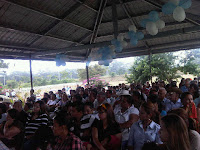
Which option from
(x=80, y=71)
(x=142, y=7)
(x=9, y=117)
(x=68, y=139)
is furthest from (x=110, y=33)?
(x=80, y=71)

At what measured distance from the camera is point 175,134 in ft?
4.06

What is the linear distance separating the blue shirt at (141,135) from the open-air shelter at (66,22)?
351 centimetres

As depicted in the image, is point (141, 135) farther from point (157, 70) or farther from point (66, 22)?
point (157, 70)

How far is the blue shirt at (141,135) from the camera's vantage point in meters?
1.90

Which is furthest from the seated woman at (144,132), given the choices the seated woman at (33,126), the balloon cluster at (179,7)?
the balloon cluster at (179,7)

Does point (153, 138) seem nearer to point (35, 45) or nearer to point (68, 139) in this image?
point (68, 139)

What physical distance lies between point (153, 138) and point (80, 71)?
22.6 m

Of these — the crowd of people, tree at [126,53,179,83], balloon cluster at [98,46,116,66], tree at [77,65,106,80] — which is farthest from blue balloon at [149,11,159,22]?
tree at [77,65,106,80]

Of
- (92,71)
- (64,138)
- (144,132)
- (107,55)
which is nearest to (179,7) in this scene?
(144,132)

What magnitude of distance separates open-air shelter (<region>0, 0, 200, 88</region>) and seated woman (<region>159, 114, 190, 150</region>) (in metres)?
3.77

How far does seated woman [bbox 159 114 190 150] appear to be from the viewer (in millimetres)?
1213

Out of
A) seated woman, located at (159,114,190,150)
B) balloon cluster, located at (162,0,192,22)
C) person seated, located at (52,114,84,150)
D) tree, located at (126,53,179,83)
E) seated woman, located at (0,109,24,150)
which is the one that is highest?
balloon cluster, located at (162,0,192,22)

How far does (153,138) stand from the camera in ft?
6.26

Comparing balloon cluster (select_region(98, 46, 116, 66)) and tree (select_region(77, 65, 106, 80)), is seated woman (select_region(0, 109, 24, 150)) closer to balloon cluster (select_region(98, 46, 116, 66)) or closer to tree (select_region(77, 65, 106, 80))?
balloon cluster (select_region(98, 46, 116, 66))
